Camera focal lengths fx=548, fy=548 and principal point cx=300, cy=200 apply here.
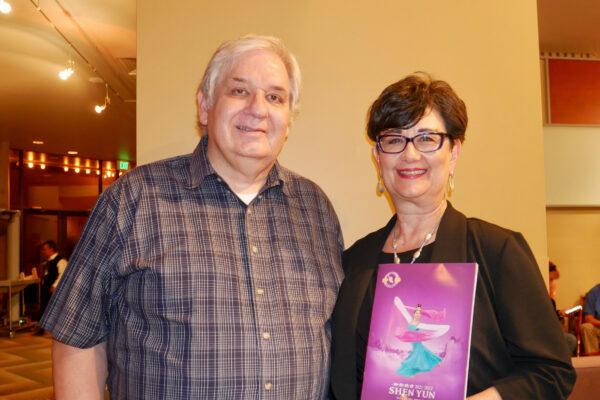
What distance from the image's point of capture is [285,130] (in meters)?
1.74

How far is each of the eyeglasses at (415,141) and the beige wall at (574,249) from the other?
767cm

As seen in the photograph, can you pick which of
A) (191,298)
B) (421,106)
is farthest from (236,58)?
(191,298)

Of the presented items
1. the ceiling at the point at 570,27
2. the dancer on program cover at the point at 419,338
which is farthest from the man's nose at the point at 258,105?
the ceiling at the point at 570,27

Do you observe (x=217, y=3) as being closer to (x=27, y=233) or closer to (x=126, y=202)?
(x=126, y=202)

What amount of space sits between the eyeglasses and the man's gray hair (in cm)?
39

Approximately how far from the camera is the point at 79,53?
7.28 m

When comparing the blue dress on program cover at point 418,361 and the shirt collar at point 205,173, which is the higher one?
the shirt collar at point 205,173

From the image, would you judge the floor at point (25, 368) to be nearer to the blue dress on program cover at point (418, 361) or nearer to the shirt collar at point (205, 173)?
the shirt collar at point (205, 173)

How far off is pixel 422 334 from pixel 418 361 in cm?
6

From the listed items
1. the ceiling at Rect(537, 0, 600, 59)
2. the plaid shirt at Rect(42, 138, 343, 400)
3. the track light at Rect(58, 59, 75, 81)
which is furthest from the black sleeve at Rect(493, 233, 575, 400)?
the track light at Rect(58, 59, 75, 81)

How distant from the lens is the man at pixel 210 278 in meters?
1.52

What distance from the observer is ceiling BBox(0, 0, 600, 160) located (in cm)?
611

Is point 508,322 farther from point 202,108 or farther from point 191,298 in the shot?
point 202,108

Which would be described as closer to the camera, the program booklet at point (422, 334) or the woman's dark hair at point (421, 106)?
the program booklet at point (422, 334)
